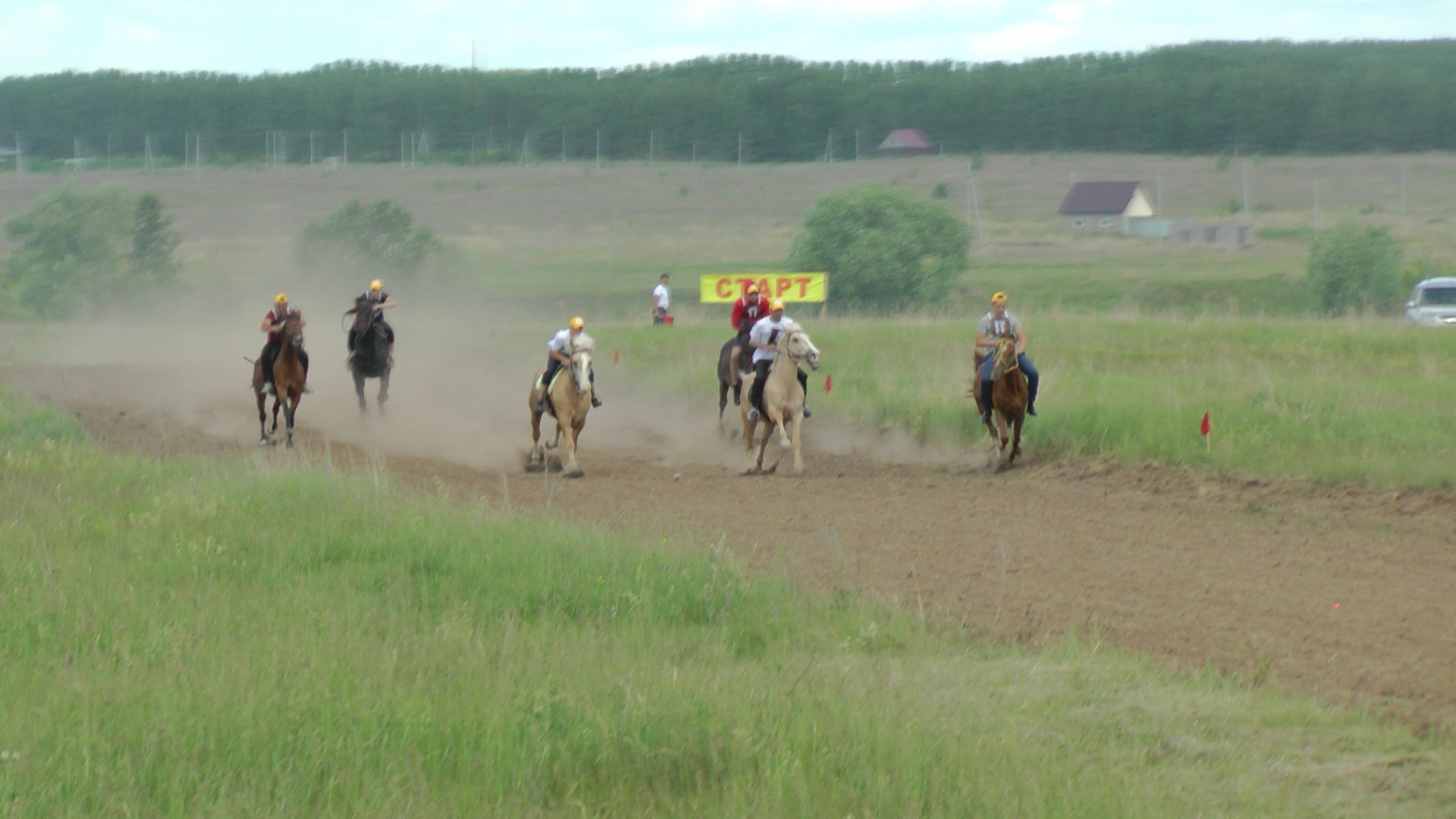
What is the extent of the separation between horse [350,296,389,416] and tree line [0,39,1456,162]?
→ 3137 inches

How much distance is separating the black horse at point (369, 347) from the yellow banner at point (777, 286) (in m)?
21.1

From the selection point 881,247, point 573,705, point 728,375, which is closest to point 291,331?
point 728,375

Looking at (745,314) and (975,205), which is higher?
(975,205)

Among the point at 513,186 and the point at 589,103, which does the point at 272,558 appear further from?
the point at 589,103

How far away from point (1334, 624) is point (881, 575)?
3.35 m

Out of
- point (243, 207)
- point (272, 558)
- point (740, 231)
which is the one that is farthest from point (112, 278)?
point (272, 558)

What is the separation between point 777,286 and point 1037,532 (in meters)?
31.1

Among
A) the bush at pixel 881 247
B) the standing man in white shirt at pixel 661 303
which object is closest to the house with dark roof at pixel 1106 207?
the bush at pixel 881 247

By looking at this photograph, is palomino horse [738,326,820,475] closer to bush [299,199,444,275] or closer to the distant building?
bush [299,199,444,275]

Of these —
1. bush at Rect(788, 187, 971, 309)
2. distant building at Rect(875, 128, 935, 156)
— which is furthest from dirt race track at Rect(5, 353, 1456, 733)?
distant building at Rect(875, 128, 935, 156)

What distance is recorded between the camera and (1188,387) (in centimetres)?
2181

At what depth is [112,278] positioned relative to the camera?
2372 inches

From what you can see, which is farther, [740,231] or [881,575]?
[740,231]

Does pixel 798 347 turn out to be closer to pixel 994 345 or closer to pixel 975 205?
pixel 994 345
